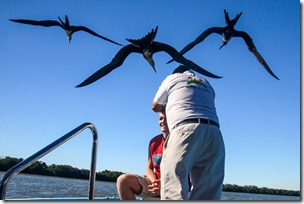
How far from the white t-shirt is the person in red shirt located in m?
0.39

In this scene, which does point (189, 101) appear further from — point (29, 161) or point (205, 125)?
point (29, 161)

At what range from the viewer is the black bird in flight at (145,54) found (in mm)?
5336

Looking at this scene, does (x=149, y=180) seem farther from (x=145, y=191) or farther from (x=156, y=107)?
(x=156, y=107)

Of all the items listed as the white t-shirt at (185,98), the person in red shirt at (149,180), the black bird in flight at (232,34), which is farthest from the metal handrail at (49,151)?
the black bird in flight at (232,34)

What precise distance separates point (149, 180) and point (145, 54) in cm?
447

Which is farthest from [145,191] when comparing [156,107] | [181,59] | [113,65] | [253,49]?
[253,49]

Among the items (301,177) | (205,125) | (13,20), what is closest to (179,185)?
(205,125)

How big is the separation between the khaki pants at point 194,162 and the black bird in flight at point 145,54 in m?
2.95

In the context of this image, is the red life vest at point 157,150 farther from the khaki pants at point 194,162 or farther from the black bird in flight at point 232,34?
the black bird in flight at point 232,34

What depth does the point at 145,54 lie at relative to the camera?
6.71 meters

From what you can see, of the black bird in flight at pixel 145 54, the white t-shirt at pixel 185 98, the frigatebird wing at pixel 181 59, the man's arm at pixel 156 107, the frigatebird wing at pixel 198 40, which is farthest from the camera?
the frigatebird wing at pixel 198 40

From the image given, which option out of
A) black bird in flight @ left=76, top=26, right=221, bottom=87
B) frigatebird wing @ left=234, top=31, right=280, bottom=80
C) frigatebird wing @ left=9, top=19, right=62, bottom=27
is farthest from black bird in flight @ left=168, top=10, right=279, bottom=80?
frigatebird wing @ left=9, top=19, right=62, bottom=27

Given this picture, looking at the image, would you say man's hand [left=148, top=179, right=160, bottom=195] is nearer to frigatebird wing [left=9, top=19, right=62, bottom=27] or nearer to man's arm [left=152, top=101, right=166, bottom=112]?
man's arm [left=152, top=101, right=166, bottom=112]

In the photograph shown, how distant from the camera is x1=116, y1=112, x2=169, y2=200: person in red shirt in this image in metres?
2.32
